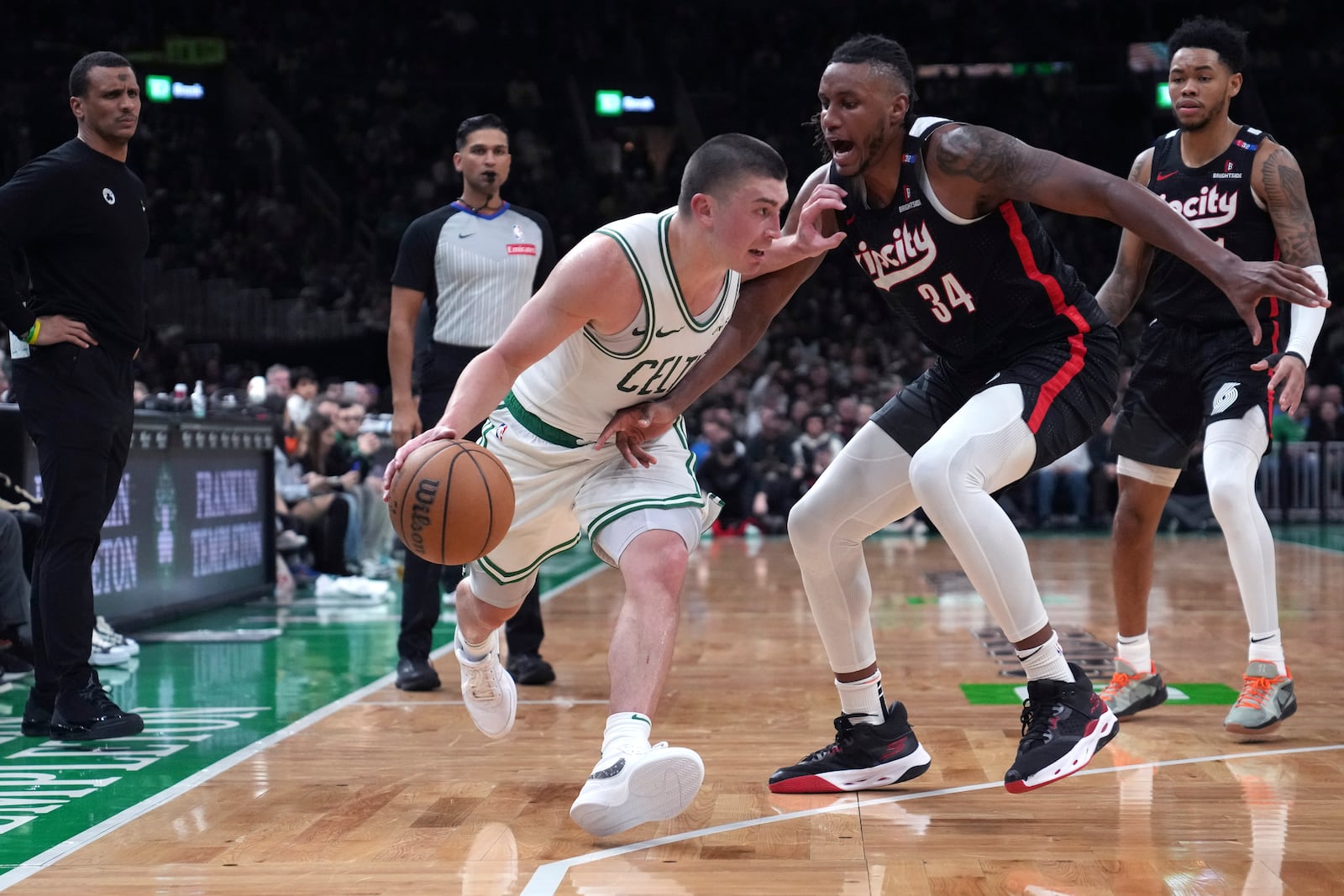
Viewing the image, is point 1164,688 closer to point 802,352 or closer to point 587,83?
point 802,352

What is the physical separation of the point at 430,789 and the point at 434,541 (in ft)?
2.63

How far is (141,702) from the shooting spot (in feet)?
16.6

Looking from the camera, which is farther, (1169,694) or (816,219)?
(1169,694)

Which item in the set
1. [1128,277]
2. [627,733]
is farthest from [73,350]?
[1128,277]

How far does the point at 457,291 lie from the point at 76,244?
1418mm

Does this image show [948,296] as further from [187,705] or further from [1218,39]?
[187,705]

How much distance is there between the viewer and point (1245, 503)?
4230 millimetres

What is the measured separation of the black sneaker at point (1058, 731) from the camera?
123 inches

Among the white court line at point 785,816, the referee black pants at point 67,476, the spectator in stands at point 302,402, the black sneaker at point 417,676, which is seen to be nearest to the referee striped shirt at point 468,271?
the black sneaker at point 417,676

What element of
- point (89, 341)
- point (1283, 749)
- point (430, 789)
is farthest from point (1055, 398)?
point (89, 341)

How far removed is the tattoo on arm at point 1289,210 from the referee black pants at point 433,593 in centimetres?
285

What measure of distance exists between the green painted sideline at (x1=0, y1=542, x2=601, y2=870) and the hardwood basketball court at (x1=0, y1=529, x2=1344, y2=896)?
10cm

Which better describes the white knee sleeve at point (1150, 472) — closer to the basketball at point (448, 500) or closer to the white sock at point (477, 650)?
the white sock at point (477, 650)

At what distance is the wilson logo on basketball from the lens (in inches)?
121
